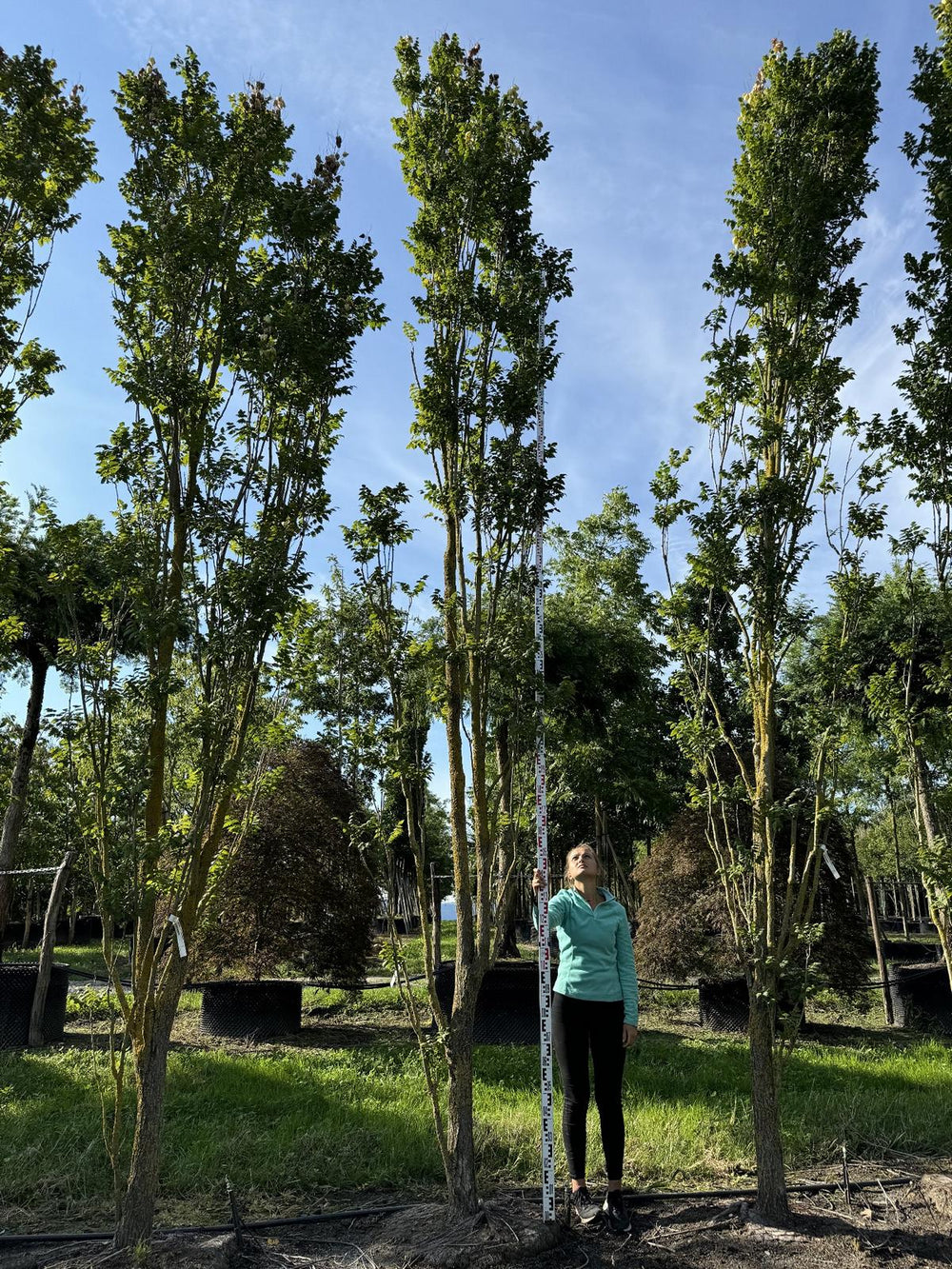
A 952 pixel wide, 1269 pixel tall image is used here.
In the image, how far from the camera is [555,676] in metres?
11.3

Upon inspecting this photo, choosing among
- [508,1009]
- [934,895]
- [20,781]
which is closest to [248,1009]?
[508,1009]

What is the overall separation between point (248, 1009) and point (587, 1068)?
17.5 ft

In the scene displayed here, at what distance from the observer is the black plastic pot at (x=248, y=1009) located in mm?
7848

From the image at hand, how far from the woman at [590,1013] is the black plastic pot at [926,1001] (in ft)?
21.1

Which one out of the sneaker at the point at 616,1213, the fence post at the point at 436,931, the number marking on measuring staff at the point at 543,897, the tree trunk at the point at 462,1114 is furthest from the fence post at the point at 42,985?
the sneaker at the point at 616,1213

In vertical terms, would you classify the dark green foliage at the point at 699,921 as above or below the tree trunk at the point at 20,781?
below

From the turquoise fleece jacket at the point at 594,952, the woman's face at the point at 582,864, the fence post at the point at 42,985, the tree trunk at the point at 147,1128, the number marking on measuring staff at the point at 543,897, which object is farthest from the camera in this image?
the fence post at the point at 42,985

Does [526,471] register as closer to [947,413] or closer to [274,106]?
[274,106]

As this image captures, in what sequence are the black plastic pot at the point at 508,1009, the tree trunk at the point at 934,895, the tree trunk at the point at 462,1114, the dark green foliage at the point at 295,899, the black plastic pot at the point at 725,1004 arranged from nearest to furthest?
the tree trunk at the point at 462,1114
the tree trunk at the point at 934,895
the black plastic pot at the point at 508,1009
the dark green foliage at the point at 295,899
the black plastic pot at the point at 725,1004

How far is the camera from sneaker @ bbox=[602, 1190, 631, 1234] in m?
3.30

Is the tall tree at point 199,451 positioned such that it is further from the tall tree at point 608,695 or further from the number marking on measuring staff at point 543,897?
the tall tree at point 608,695

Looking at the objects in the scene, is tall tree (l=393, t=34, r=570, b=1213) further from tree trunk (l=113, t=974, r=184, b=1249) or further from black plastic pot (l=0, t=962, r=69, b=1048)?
black plastic pot (l=0, t=962, r=69, b=1048)

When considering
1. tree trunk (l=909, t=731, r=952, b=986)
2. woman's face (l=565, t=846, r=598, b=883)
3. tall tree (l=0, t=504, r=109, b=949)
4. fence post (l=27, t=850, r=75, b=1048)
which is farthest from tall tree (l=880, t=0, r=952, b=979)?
fence post (l=27, t=850, r=75, b=1048)

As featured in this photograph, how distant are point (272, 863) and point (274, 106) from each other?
6.75 metres
